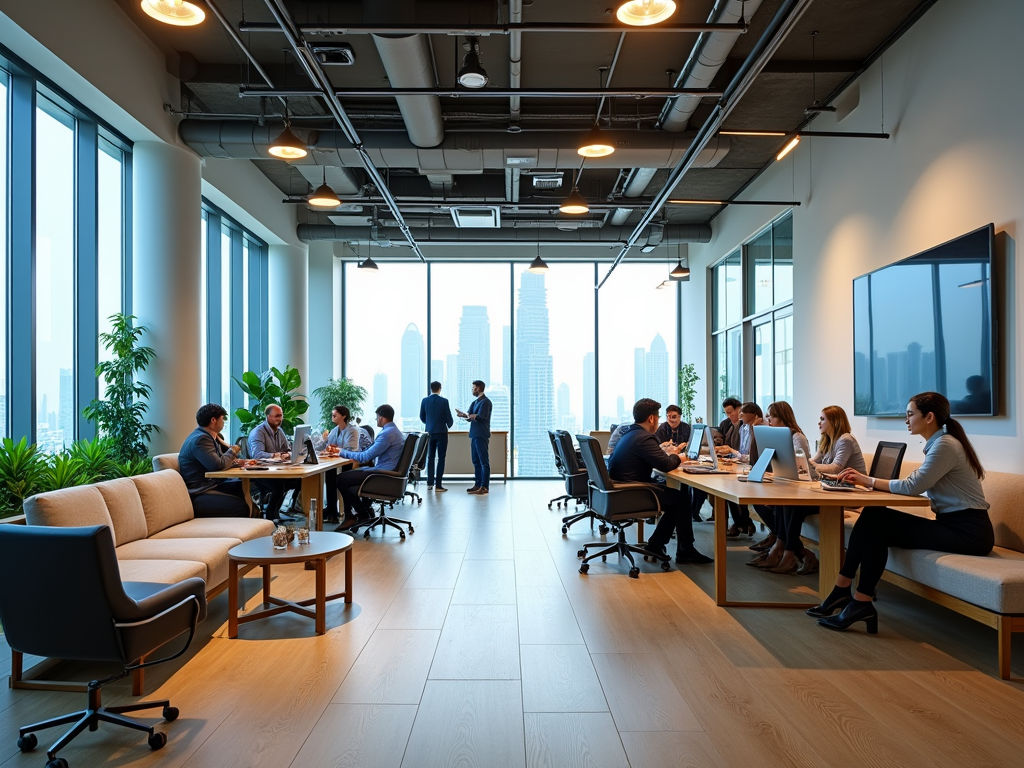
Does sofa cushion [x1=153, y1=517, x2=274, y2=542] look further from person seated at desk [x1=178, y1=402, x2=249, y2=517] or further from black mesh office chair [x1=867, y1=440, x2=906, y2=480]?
black mesh office chair [x1=867, y1=440, x2=906, y2=480]

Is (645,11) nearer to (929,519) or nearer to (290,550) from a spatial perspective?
(929,519)

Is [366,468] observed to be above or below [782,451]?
below

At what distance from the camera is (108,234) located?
7.41 metres

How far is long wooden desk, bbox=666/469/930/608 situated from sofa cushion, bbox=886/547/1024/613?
311 millimetres

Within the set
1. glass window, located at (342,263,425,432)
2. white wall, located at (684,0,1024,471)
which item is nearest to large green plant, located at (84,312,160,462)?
white wall, located at (684,0,1024,471)

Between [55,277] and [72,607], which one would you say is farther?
[55,277]

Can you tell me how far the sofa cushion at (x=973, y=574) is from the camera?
357 cm

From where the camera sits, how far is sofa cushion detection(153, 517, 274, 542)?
16.4 feet

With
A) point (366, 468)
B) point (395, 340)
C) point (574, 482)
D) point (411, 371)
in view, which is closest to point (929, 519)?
point (574, 482)

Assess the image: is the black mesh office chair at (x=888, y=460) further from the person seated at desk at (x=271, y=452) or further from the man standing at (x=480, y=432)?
the man standing at (x=480, y=432)

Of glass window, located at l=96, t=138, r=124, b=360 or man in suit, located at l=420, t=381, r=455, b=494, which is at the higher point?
glass window, located at l=96, t=138, r=124, b=360

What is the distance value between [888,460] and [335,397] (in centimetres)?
907

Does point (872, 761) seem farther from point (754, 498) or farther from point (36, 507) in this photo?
point (36, 507)

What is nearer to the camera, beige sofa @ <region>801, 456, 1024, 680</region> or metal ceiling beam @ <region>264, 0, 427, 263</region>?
beige sofa @ <region>801, 456, 1024, 680</region>
